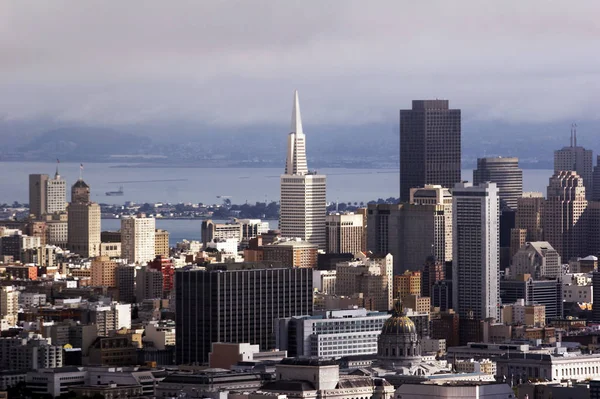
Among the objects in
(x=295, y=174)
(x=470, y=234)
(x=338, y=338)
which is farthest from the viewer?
(x=295, y=174)

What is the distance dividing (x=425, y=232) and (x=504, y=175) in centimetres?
2158

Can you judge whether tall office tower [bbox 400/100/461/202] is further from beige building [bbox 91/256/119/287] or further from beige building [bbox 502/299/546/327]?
beige building [bbox 502/299/546/327]

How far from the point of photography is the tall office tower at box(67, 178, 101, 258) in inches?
4290

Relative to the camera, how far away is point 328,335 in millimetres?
65000

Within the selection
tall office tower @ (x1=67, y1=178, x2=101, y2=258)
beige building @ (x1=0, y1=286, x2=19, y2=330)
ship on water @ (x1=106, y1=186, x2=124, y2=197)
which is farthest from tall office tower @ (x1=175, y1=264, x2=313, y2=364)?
ship on water @ (x1=106, y1=186, x2=124, y2=197)

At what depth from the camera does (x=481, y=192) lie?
8700 cm

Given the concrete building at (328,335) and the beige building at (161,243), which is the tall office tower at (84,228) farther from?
the concrete building at (328,335)

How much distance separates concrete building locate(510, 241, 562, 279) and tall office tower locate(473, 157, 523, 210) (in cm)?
1671

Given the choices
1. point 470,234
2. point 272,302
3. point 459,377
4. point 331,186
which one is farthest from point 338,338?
point 331,186

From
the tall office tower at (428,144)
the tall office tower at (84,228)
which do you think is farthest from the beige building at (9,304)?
the tall office tower at (428,144)

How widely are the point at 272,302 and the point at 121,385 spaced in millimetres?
11315

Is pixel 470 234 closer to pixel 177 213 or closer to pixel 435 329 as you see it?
pixel 435 329

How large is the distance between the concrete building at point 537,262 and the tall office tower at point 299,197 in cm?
937

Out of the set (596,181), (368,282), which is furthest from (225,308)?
(596,181)
